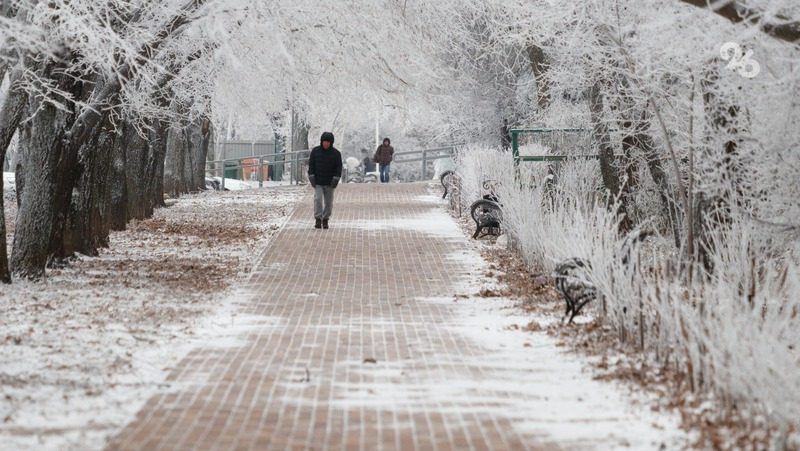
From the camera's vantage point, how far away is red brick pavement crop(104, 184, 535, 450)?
704 cm

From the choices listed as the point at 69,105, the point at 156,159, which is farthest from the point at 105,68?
the point at 156,159

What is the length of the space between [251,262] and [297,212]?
1013cm

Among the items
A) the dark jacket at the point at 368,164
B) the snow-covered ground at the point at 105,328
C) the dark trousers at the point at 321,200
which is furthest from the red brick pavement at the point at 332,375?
the dark jacket at the point at 368,164

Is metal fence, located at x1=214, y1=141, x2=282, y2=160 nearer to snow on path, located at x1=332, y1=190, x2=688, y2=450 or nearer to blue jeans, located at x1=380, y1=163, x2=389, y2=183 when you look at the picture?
blue jeans, located at x1=380, y1=163, x2=389, y2=183

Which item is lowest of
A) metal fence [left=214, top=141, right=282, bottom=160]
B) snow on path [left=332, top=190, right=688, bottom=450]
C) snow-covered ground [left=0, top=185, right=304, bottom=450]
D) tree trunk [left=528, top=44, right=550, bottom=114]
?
snow-covered ground [left=0, top=185, right=304, bottom=450]

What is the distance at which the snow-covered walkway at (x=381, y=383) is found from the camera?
23.2 ft

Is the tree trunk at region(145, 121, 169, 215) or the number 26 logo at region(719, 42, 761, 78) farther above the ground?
the number 26 logo at region(719, 42, 761, 78)

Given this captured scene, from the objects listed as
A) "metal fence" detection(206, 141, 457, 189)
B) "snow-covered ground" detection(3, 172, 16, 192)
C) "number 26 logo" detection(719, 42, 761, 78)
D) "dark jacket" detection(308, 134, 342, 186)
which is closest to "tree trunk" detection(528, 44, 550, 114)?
"dark jacket" detection(308, 134, 342, 186)

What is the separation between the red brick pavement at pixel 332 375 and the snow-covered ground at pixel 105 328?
32 cm

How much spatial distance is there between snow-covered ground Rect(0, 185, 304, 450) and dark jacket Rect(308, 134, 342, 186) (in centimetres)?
138

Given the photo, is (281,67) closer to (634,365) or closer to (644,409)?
(634,365)

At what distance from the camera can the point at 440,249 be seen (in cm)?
1950

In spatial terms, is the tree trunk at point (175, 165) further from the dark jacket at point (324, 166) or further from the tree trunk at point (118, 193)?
the dark jacket at point (324, 166)

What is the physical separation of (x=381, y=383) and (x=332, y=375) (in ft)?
1.46
